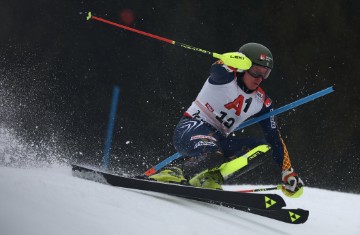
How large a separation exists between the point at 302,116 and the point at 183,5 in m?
2.59

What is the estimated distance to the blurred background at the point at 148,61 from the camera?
8.59 meters

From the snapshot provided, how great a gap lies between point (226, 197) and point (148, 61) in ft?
16.5

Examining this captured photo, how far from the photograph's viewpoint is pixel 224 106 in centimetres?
444

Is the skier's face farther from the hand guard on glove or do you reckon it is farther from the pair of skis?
the pair of skis

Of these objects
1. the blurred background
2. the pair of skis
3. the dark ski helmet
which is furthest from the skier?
the blurred background

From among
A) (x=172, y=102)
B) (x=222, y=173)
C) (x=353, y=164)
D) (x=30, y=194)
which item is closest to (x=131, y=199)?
(x=30, y=194)

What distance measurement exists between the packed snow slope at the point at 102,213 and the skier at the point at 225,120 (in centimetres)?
33

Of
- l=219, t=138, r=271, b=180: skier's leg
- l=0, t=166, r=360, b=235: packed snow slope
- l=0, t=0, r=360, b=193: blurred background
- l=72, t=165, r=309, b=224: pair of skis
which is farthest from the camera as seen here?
l=0, t=0, r=360, b=193: blurred background

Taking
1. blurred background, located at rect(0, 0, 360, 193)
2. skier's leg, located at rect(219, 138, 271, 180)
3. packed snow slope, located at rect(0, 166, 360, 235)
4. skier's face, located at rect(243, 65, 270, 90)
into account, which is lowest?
packed snow slope, located at rect(0, 166, 360, 235)

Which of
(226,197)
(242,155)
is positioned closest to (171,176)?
(226,197)

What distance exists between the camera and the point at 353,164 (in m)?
9.44

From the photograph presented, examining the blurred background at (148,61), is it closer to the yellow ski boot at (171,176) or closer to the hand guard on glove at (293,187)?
the hand guard on glove at (293,187)

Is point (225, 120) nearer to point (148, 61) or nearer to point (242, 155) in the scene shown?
point (242, 155)

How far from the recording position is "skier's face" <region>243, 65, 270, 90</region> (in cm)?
439
